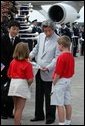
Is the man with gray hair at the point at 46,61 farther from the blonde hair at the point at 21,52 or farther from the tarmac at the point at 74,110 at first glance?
the blonde hair at the point at 21,52

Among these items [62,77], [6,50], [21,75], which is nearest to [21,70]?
[21,75]

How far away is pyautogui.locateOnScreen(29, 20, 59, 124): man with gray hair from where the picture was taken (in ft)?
25.9

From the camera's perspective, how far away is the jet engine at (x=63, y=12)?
68.2 ft

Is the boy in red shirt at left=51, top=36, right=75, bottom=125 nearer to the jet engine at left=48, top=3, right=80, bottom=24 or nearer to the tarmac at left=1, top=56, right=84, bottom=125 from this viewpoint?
the tarmac at left=1, top=56, right=84, bottom=125

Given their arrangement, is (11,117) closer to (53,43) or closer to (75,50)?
(53,43)

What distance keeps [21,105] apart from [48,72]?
100 cm

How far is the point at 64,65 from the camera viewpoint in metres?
7.17

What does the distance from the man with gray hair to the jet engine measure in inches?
478

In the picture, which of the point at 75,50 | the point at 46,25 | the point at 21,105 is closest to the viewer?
the point at 21,105

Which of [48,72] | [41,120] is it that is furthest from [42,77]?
[41,120]

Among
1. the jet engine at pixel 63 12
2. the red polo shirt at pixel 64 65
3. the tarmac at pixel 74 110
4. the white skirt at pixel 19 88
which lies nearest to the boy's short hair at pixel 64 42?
the red polo shirt at pixel 64 65

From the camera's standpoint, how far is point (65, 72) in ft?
23.7

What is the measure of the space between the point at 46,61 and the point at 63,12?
13.4 meters

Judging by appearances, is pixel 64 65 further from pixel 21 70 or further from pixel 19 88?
pixel 19 88
